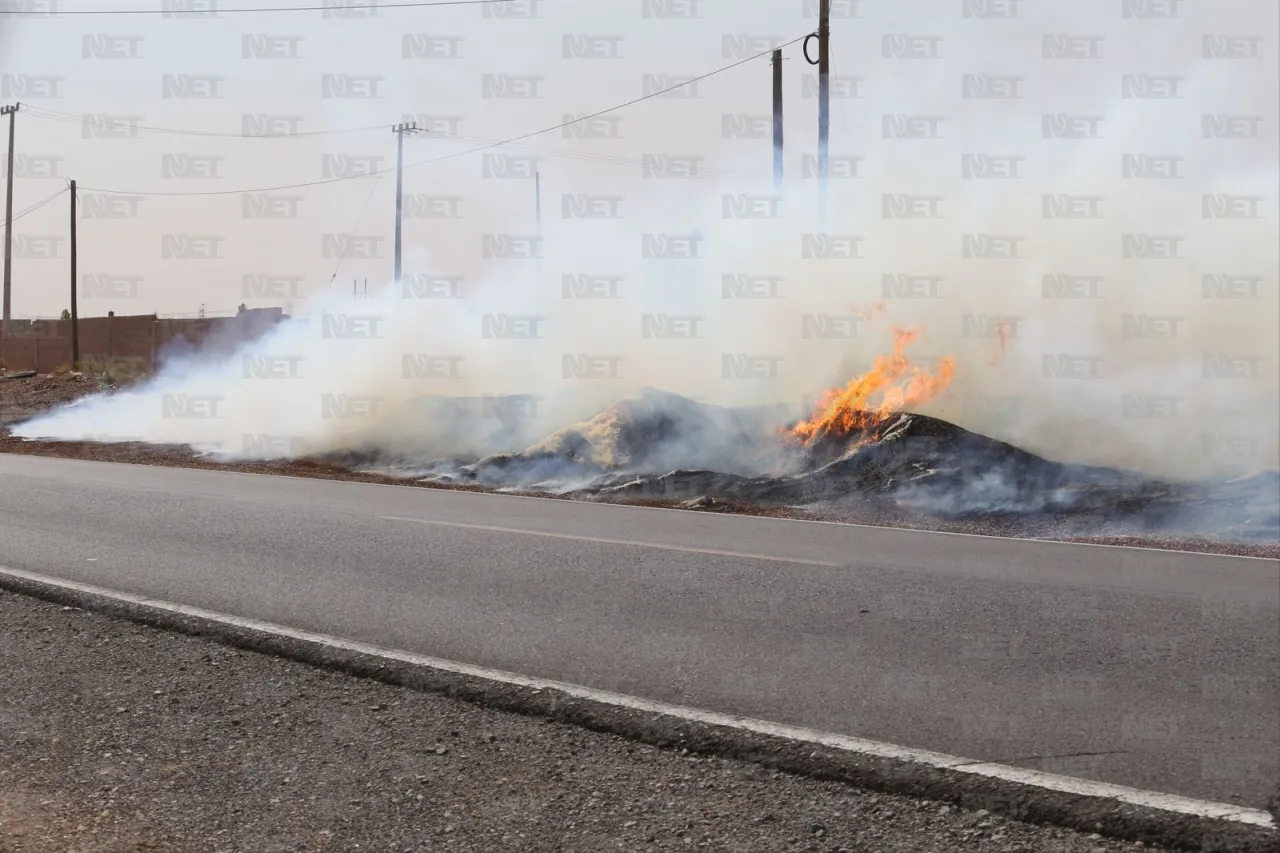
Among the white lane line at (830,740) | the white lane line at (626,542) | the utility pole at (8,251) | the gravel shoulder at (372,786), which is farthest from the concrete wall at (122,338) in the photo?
the gravel shoulder at (372,786)

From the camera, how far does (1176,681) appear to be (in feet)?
17.0

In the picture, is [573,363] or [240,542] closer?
[240,542]

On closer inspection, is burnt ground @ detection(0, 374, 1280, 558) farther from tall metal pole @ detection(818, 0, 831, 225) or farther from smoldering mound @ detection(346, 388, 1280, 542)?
tall metal pole @ detection(818, 0, 831, 225)

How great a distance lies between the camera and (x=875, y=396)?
52.3 ft

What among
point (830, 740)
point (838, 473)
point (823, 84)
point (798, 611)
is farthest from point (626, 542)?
point (823, 84)

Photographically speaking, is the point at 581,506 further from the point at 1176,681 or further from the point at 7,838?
the point at 7,838

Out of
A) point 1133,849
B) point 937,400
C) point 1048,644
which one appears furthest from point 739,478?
point 1133,849

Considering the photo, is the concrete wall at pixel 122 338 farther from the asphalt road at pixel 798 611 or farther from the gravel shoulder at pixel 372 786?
the gravel shoulder at pixel 372 786

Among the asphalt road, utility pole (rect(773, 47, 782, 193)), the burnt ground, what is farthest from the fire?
utility pole (rect(773, 47, 782, 193))

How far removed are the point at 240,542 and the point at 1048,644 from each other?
240 inches

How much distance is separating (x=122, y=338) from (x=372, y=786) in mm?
41590

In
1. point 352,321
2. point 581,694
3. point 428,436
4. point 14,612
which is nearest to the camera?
point 581,694

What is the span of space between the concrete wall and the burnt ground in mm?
17943

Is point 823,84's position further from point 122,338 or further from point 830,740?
point 122,338
